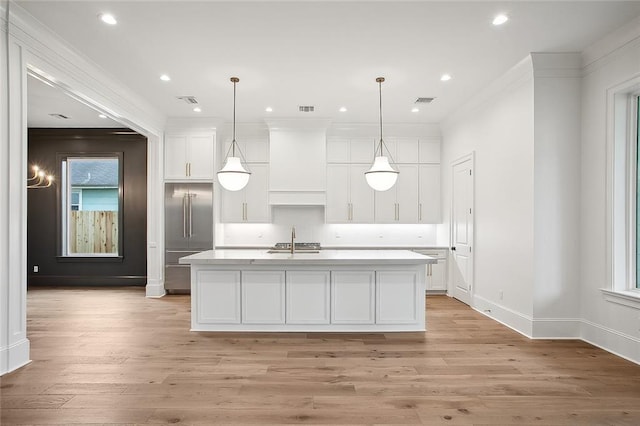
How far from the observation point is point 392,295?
4238mm

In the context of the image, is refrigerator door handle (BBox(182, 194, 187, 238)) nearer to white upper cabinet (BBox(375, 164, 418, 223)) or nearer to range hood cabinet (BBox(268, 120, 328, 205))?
range hood cabinet (BBox(268, 120, 328, 205))

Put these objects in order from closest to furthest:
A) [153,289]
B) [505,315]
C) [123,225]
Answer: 1. [505,315]
2. [153,289]
3. [123,225]

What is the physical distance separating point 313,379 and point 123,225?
5769mm

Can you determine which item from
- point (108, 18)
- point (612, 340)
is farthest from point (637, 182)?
point (108, 18)

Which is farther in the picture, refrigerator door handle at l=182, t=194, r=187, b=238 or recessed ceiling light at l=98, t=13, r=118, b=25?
refrigerator door handle at l=182, t=194, r=187, b=238

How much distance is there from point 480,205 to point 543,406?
3.10 metres

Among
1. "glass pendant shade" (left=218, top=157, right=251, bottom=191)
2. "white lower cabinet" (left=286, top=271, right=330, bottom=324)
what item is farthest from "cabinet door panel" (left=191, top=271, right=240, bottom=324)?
"glass pendant shade" (left=218, top=157, right=251, bottom=191)

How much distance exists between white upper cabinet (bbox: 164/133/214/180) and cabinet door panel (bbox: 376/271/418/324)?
3714 mm

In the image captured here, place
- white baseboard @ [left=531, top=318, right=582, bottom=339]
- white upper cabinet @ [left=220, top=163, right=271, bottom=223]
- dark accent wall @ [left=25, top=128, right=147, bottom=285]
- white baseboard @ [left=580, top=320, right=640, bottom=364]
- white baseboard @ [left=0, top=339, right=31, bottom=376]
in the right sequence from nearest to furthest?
1. white baseboard @ [left=0, top=339, right=31, bottom=376]
2. white baseboard @ [left=580, top=320, right=640, bottom=364]
3. white baseboard @ [left=531, top=318, right=582, bottom=339]
4. white upper cabinet @ [left=220, top=163, right=271, bottom=223]
5. dark accent wall @ [left=25, top=128, right=147, bottom=285]

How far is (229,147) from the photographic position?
683 centimetres

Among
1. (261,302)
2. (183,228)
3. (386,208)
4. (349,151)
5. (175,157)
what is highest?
(349,151)

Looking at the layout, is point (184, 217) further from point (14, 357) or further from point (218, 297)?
point (14, 357)

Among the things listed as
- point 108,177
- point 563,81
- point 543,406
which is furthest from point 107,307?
point 563,81

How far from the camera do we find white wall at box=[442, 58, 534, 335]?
162 inches
